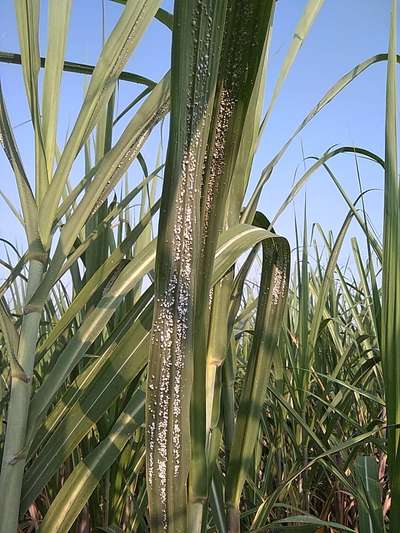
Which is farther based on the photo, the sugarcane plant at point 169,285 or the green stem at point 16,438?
the green stem at point 16,438

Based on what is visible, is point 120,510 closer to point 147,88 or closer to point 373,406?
point 147,88

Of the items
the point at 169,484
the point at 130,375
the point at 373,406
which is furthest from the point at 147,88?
the point at 373,406

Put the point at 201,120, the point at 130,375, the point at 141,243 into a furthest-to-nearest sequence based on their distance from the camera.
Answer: the point at 141,243
the point at 130,375
the point at 201,120

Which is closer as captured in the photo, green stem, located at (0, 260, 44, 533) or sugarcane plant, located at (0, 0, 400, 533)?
sugarcane plant, located at (0, 0, 400, 533)

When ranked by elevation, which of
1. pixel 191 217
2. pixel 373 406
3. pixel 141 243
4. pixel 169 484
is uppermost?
pixel 141 243

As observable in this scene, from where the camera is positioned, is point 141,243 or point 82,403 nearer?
point 82,403

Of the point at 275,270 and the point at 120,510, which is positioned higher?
the point at 275,270

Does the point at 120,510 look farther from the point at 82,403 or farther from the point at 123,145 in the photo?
→ the point at 123,145

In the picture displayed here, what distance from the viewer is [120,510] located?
667mm

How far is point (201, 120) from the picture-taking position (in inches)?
9.3

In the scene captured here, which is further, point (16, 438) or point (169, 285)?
point (16, 438)

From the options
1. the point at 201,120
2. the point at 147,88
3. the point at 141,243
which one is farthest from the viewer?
the point at 141,243

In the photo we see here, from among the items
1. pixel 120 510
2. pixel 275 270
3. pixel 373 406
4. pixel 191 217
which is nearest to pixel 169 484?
pixel 191 217

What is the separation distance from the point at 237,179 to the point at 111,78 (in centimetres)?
13
